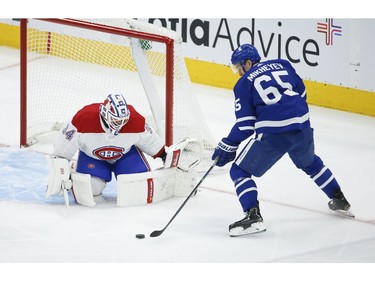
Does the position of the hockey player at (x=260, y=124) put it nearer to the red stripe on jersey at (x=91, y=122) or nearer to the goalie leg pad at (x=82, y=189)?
the red stripe on jersey at (x=91, y=122)

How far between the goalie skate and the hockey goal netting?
1.22 metres

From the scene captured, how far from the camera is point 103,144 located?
6.48 metres

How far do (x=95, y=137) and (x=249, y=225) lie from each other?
982 mm

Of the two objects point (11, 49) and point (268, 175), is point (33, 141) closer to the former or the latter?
point (268, 175)

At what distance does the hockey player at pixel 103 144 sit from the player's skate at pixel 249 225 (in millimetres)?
737

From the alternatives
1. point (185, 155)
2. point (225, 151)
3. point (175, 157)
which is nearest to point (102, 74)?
point (185, 155)

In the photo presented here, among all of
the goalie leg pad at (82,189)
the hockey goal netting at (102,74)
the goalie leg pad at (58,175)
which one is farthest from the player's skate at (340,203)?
the goalie leg pad at (58,175)

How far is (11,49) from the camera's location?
10.4 metres

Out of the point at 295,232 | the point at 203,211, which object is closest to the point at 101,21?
the point at 203,211

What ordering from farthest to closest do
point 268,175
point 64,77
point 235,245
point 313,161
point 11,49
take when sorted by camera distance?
point 11,49, point 64,77, point 268,175, point 313,161, point 235,245

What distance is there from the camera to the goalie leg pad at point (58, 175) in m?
6.38

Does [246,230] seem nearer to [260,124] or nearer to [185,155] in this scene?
[260,124]

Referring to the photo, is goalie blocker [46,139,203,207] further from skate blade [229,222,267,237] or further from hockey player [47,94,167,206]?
skate blade [229,222,267,237]

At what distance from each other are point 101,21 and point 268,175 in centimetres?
137
